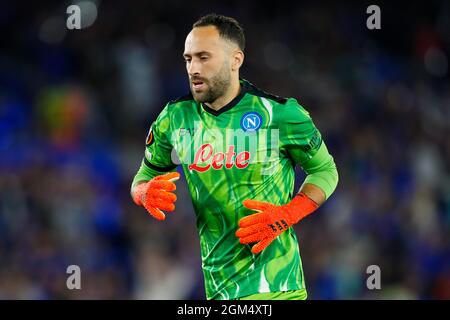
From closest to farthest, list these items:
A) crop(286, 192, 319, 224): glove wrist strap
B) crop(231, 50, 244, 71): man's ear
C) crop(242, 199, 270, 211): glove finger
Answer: crop(242, 199, 270, 211): glove finger → crop(286, 192, 319, 224): glove wrist strap → crop(231, 50, 244, 71): man's ear

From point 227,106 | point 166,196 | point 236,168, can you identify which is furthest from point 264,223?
point 227,106

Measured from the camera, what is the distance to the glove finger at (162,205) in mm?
5027

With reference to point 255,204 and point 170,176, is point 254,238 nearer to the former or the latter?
point 255,204

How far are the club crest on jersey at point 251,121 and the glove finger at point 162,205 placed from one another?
0.63m

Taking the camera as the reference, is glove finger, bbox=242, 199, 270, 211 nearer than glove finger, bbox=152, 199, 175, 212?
Yes

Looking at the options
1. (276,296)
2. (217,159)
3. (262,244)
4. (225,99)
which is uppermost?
(225,99)

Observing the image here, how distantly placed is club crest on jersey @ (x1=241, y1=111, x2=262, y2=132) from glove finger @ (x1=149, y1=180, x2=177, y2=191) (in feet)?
1.78

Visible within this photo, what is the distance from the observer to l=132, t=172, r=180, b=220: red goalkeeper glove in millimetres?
5031

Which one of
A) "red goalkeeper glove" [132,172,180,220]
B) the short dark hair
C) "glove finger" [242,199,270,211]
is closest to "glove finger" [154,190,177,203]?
"red goalkeeper glove" [132,172,180,220]

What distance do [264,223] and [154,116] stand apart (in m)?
5.00

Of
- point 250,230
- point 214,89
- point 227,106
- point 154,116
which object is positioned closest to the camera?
point 250,230

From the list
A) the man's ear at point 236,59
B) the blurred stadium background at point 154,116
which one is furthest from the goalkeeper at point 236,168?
the blurred stadium background at point 154,116

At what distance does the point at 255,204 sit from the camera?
→ 488 cm

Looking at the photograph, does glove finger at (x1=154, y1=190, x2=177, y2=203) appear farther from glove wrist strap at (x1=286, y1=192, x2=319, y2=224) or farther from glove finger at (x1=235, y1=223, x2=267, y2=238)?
glove wrist strap at (x1=286, y1=192, x2=319, y2=224)
